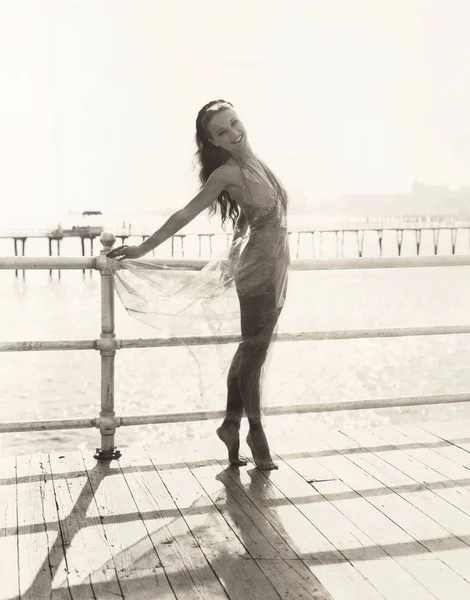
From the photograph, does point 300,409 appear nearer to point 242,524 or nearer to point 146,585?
point 242,524

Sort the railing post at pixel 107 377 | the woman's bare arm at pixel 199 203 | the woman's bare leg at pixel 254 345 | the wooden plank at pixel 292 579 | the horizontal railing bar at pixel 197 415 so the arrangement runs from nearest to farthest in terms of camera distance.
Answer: the wooden plank at pixel 292 579 < the woman's bare arm at pixel 199 203 < the woman's bare leg at pixel 254 345 < the horizontal railing bar at pixel 197 415 < the railing post at pixel 107 377

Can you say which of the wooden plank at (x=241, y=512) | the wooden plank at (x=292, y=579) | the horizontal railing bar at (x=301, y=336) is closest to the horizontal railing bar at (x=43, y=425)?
the horizontal railing bar at (x=301, y=336)

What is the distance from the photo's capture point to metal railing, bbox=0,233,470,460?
3.42 m

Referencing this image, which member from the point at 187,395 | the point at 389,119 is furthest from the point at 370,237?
the point at 187,395

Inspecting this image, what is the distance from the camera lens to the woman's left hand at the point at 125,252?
3271 mm

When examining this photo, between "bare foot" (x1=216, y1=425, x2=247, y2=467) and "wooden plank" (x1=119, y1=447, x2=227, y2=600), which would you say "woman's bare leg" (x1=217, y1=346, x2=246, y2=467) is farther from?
"wooden plank" (x1=119, y1=447, x2=227, y2=600)

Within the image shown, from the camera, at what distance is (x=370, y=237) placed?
159m

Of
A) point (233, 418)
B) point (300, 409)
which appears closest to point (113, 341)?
point (233, 418)

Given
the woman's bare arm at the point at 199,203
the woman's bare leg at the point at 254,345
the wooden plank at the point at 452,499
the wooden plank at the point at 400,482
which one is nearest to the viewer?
the wooden plank at the point at 452,499

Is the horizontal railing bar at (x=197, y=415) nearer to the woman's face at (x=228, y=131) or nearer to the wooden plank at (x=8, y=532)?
the wooden plank at (x=8, y=532)

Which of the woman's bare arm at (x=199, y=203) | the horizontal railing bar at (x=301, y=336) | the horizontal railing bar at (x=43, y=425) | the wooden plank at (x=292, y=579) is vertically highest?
the woman's bare arm at (x=199, y=203)

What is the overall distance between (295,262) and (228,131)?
0.71 m

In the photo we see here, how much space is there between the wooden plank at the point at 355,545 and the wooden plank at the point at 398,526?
3 cm

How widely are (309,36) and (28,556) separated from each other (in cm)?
6076
